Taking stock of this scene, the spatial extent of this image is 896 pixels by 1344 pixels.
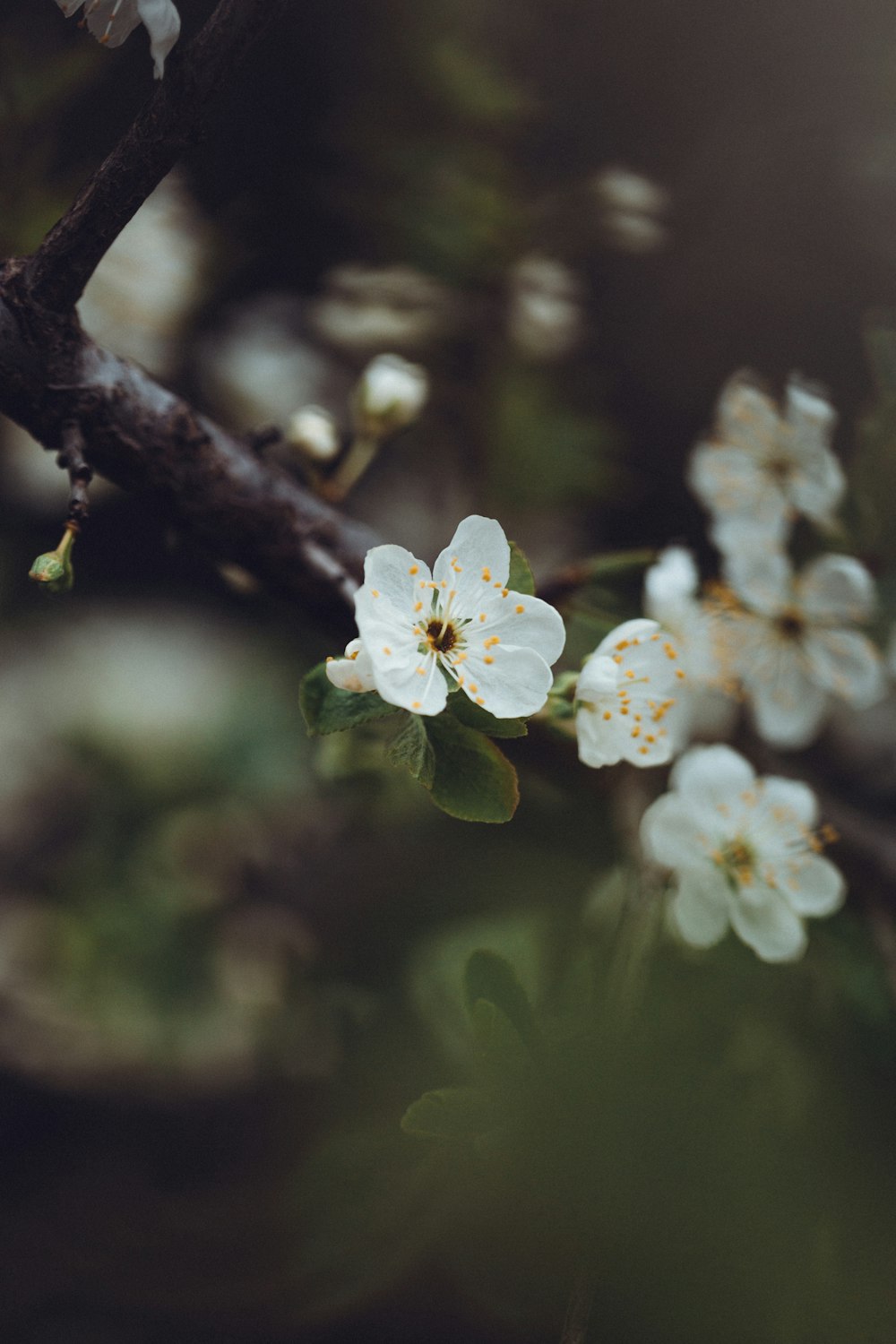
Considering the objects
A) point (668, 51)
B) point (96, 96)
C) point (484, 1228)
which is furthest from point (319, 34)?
point (484, 1228)

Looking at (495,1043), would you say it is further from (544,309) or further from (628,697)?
(544,309)

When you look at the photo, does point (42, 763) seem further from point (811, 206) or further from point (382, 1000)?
point (811, 206)

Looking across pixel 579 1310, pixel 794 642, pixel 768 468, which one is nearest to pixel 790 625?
pixel 794 642

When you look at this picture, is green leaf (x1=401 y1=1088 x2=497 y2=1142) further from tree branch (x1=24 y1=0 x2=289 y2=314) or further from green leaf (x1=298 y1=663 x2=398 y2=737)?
tree branch (x1=24 y1=0 x2=289 y2=314)

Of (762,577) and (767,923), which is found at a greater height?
(762,577)

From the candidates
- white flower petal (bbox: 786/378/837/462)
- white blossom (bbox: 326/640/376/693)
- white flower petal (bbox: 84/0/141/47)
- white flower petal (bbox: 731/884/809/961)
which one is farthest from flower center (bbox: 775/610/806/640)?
white flower petal (bbox: 84/0/141/47)

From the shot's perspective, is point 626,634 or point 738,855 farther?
point 738,855

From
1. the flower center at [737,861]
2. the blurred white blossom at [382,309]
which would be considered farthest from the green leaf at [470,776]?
the blurred white blossom at [382,309]
